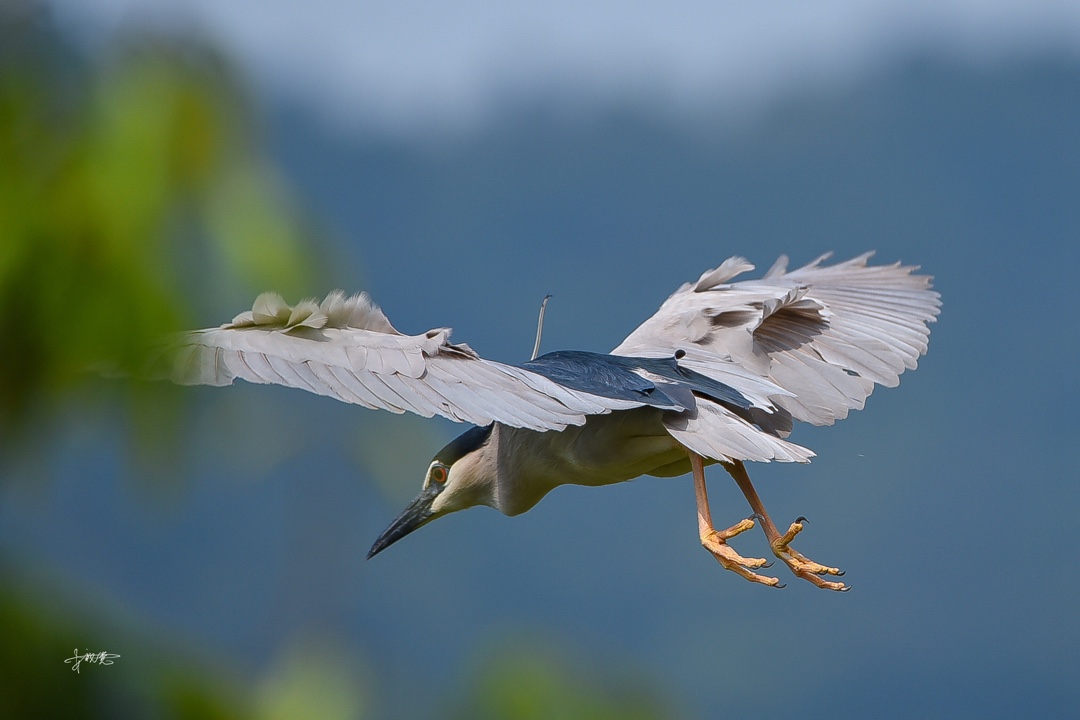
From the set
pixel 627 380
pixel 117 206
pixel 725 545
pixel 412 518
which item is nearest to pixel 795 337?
pixel 627 380

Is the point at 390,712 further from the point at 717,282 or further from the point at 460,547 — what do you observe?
the point at 460,547

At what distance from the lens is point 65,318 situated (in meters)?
2.11

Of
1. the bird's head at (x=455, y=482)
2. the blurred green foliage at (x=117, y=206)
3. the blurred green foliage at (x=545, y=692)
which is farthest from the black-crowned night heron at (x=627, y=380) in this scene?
the blurred green foliage at (x=545, y=692)

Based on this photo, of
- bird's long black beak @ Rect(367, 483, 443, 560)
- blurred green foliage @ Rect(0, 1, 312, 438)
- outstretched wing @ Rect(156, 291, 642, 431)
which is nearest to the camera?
blurred green foliage @ Rect(0, 1, 312, 438)

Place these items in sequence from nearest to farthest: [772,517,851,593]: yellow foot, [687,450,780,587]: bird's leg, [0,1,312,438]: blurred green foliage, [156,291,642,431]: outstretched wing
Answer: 1. [0,1,312,438]: blurred green foliage
2. [156,291,642,431]: outstretched wing
3. [687,450,780,587]: bird's leg
4. [772,517,851,593]: yellow foot

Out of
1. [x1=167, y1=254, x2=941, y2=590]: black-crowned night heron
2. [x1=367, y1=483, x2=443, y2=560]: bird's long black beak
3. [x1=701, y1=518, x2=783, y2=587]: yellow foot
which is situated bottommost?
[x1=701, y1=518, x2=783, y2=587]: yellow foot

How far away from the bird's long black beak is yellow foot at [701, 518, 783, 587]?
789mm

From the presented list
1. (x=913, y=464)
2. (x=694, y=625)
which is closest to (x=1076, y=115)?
(x=913, y=464)

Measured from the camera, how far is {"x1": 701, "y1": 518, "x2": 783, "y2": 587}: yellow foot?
273 centimetres

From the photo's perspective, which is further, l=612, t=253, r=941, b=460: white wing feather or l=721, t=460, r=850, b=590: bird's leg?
l=612, t=253, r=941, b=460: white wing feather

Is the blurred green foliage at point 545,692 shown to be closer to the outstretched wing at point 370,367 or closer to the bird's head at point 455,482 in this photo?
the outstretched wing at point 370,367

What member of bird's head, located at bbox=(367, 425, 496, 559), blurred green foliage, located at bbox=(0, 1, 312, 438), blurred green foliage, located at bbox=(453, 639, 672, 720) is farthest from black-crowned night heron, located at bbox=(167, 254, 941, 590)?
blurred green foliage, located at bbox=(453, 639, 672, 720)

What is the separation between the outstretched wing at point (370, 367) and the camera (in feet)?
8.66
